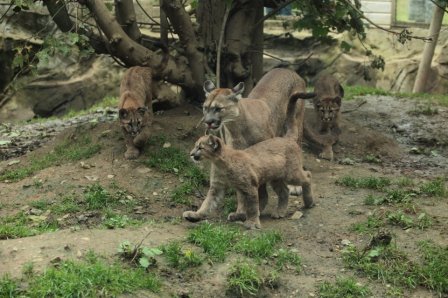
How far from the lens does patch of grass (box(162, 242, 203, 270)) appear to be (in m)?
6.98

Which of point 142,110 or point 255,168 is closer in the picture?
point 255,168

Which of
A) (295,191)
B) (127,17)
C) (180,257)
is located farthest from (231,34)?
(180,257)

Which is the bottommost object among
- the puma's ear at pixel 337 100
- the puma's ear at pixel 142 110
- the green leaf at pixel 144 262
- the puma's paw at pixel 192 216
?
the puma's paw at pixel 192 216

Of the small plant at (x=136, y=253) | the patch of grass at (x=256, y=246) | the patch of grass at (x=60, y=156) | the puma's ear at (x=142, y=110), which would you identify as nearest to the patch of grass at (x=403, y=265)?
the patch of grass at (x=256, y=246)

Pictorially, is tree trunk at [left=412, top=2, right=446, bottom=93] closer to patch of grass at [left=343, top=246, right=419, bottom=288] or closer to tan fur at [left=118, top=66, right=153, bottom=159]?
tan fur at [left=118, top=66, right=153, bottom=159]

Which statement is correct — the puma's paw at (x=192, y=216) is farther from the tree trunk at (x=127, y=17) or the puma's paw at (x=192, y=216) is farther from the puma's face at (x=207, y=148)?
the tree trunk at (x=127, y=17)

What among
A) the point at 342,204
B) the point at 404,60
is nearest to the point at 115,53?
the point at 342,204

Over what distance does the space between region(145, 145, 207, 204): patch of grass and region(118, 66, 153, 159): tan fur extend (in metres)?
0.32

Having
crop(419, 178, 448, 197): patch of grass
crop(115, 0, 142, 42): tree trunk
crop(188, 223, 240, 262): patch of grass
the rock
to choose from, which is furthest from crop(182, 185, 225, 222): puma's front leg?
crop(115, 0, 142, 42): tree trunk

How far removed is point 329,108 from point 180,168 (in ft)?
11.7

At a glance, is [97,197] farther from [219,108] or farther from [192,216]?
[219,108]

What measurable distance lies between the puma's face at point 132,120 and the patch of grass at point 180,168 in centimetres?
46

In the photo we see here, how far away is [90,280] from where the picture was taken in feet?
20.4

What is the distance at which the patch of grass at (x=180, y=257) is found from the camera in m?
6.98
